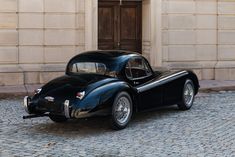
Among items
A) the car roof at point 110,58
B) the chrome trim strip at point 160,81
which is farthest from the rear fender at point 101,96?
the chrome trim strip at point 160,81

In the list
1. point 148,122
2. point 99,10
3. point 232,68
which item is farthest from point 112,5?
point 148,122

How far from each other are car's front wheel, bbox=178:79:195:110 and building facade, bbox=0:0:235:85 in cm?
431

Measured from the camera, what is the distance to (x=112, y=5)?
50.6ft

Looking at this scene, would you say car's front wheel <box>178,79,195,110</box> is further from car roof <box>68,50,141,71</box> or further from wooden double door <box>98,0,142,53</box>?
wooden double door <box>98,0,142,53</box>

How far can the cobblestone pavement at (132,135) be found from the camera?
23.9 feet

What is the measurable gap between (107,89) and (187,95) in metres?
2.94

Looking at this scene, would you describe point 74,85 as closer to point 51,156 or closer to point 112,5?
point 51,156

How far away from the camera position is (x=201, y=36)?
15727 millimetres

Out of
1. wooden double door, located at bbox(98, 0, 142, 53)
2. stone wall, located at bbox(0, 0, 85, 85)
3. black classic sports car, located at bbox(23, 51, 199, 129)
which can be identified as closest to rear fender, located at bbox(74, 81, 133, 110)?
black classic sports car, located at bbox(23, 51, 199, 129)

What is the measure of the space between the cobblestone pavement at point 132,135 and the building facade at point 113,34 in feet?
11.8

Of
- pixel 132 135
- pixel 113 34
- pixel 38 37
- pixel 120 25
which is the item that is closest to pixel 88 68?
pixel 132 135

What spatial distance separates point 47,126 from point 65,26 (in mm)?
5839

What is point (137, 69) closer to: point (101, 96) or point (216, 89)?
point (101, 96)

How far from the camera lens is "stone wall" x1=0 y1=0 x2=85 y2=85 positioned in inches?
549
